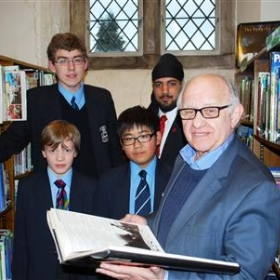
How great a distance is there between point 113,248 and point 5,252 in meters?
2.17

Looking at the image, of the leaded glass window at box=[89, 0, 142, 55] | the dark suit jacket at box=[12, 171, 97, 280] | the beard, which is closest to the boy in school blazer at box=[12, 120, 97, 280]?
the dark suit jacket at box=[12, 171, 97, 280]

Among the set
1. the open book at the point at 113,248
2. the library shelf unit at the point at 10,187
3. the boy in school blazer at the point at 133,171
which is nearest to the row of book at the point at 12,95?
the library shelf unit at the point at 10,187

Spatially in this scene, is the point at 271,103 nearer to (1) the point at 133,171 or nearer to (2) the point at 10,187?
(1) the point at 133,171

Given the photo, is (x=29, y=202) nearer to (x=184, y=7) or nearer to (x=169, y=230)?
(x=169, y=230)

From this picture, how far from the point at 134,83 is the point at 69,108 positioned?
1.94 m

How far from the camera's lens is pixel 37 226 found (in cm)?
203

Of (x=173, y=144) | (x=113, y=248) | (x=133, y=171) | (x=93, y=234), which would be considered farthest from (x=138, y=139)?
(x=113, y=248)

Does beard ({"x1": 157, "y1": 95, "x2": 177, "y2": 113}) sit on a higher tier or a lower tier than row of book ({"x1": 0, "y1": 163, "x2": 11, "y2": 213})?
higher

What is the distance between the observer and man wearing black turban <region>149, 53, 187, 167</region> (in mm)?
2748

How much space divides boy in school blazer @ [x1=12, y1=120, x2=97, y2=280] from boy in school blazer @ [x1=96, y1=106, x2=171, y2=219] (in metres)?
0.20

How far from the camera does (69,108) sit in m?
2.42

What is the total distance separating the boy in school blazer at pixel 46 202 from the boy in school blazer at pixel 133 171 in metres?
0.20

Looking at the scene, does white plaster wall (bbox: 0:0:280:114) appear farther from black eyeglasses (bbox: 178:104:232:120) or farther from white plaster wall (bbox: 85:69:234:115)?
black eyeglasses (bbox: 178:104:232:120)

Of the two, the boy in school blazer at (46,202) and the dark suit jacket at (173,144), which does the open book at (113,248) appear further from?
the dark suit jacket at (173,144)
